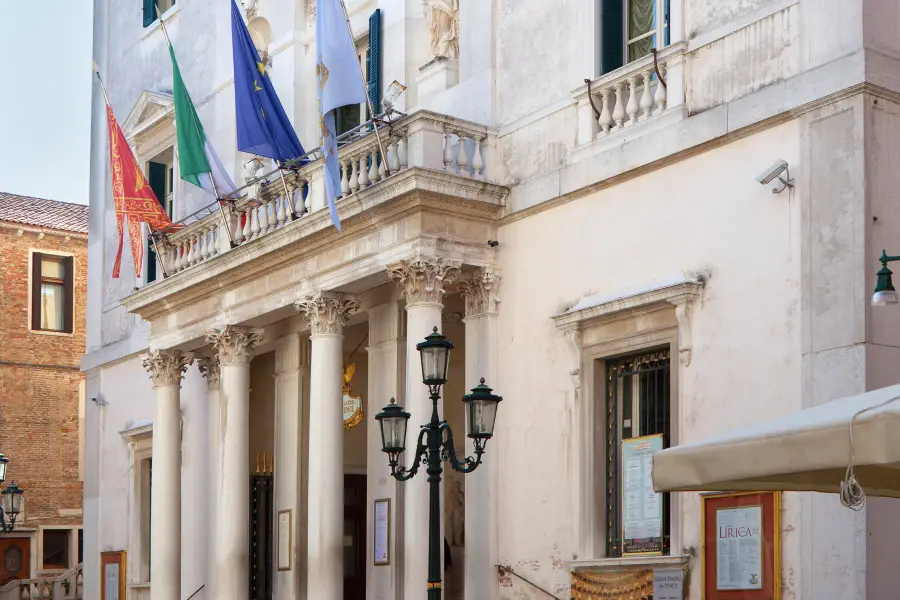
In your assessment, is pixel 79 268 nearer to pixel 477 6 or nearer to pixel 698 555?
pixel 477 6

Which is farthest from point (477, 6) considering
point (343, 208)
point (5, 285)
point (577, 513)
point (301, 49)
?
point (5, 285)

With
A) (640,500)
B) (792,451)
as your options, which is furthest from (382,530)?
(792,451)

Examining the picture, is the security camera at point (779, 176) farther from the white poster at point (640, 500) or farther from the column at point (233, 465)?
the column at point (233, 465)

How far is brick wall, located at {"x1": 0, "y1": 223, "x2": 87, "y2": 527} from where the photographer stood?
35156 mm

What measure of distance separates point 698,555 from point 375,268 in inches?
201

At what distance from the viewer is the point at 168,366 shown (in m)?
22.2

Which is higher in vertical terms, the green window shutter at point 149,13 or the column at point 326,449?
the green window shutter at point 149,13

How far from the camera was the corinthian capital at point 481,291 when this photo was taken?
1741 cm

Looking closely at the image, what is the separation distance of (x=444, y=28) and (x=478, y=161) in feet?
7.31

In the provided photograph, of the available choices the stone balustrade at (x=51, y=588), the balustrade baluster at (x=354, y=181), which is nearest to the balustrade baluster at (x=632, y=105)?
the balustrade baluster at (x=354, y=181)

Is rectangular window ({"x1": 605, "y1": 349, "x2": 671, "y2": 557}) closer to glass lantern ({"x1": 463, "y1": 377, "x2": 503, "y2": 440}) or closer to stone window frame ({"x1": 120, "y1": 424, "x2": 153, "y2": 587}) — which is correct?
glass lantern ({"x1": 463, "y1": 377, "x2": 503, "y2": 440})

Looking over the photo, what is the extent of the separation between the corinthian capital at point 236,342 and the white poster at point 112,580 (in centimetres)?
Answer: 636

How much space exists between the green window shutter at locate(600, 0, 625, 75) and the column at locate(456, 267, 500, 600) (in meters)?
2.63

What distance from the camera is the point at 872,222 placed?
13.2 m
